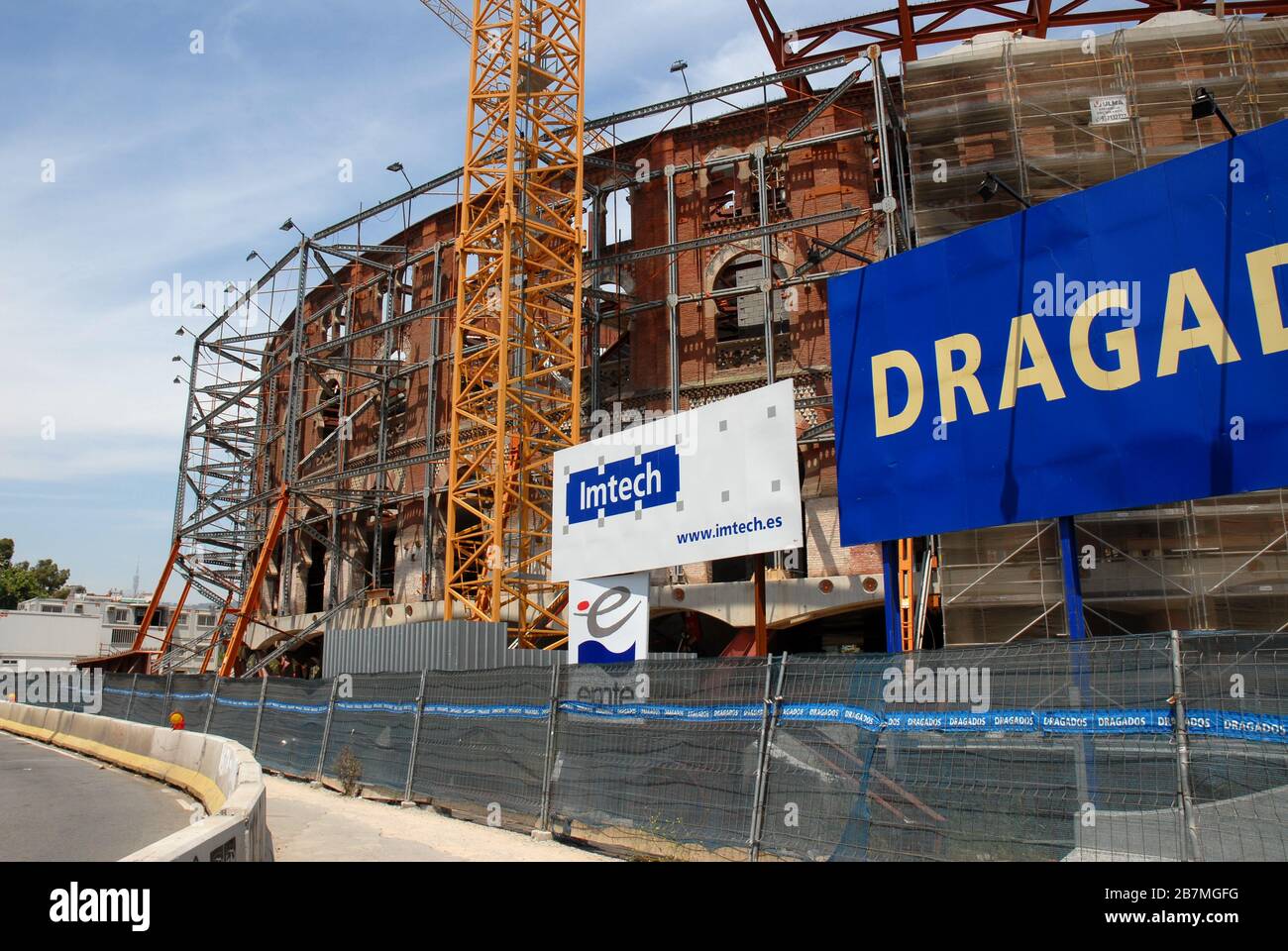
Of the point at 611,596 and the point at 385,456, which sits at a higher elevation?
the point at 385,456

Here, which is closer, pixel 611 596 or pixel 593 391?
pixel 611 596

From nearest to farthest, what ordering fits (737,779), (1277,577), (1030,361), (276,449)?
(737,779) < (1030,361) < (1277,577) < (276,449)

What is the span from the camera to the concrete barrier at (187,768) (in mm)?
6477

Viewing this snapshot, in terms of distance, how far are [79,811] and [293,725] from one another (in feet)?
19.4

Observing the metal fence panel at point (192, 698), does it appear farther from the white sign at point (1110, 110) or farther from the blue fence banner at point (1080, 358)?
the white sign at point (1110, 110)

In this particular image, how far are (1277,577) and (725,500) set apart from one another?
946 centimetres

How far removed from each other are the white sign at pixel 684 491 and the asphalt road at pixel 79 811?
24.3ft

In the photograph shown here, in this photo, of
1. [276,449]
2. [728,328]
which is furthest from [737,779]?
[276,449]

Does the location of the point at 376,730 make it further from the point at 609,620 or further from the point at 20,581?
the point at 20,581

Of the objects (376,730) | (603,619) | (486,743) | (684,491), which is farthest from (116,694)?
(684,491)

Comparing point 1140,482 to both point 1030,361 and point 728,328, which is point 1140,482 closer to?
point 1030,361

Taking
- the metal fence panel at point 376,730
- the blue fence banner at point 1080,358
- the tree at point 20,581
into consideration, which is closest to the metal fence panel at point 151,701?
the metal fence panel at point 376,730

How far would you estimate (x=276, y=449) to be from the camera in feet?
149

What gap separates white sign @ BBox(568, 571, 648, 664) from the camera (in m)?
16.7
